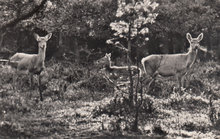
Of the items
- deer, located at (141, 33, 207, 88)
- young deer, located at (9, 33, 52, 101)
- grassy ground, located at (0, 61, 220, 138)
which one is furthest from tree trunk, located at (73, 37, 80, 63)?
deer, located at (141, 33, 207, 88)

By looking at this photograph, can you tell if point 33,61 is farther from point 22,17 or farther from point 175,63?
point 175,63

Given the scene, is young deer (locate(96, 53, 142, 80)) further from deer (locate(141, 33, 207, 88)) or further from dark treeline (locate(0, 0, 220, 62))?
dark treeline (locate(0, 0, 220, 62))

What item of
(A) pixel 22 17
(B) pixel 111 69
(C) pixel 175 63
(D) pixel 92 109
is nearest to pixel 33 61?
(A) pixel 22 17

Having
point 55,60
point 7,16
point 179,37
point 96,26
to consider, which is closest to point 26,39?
point 55,60

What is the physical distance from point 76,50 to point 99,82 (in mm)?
4717

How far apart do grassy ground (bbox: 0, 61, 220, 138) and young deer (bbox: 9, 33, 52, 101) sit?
456 millimetres

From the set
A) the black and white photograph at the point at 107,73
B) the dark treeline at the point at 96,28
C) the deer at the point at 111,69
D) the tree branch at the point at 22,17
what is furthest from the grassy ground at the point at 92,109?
the dark treeline at the point at 96,28

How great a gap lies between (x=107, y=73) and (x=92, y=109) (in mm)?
4478

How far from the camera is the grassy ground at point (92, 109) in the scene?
8.88 m

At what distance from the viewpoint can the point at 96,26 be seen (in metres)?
18.0

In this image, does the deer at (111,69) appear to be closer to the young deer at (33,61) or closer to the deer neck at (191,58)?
the deer neck at (191,58)

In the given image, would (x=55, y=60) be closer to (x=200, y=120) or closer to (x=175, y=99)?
(x=175, y=99)

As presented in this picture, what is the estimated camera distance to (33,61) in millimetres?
14141

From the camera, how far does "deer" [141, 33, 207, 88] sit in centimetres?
1452
